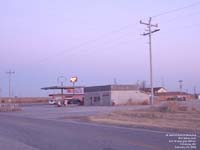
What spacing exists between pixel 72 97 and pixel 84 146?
99.6 metres

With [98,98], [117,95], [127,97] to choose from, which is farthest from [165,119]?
[98,98]

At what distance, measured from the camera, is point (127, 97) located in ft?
315

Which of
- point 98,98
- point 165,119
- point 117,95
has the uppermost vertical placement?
point 117,95

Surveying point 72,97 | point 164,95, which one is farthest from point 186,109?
point 164,95

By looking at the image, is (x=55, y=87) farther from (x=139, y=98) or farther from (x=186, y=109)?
(x=186, y=109)

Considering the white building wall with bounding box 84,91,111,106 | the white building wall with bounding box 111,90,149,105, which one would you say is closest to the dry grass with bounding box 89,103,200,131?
the white building wall with bounding box 111,90,149,105

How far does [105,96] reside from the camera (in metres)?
96.1

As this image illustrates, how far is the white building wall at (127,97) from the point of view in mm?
94250

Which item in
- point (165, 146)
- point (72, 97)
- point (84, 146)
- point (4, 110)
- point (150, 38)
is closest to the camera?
point (165, 146)

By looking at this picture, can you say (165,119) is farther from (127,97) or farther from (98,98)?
(98,98)

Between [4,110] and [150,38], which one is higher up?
[150,38]

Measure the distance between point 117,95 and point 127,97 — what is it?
2.55 m

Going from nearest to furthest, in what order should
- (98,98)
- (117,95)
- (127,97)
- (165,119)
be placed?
1. (165,119)
2. (117,95)
3. (127,97)
4. (98,98)

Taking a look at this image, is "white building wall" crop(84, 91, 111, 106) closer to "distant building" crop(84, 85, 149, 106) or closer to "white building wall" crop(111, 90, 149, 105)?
"distant building" crop(84, 85, 149, 106)
